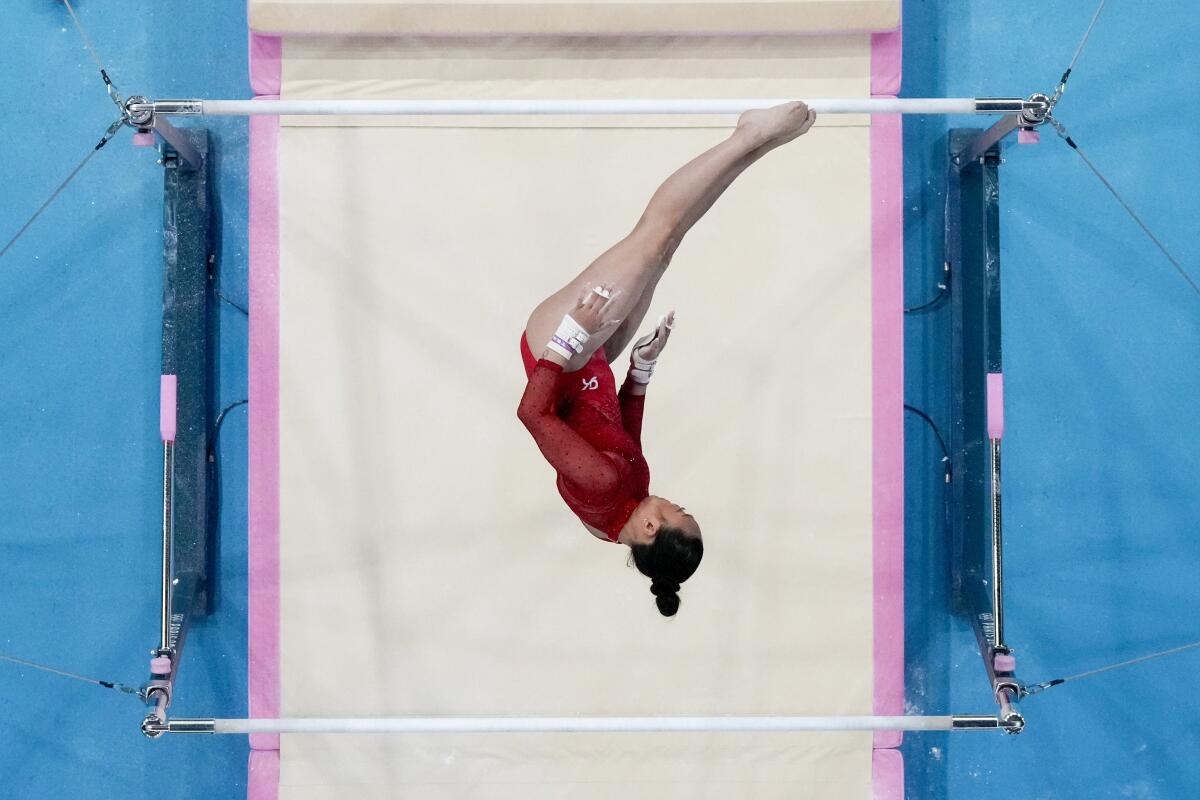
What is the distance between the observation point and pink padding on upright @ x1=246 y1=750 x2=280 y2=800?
336cm

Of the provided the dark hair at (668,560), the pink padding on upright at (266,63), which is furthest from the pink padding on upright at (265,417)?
the dark hair at (668,560)

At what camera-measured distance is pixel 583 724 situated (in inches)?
114

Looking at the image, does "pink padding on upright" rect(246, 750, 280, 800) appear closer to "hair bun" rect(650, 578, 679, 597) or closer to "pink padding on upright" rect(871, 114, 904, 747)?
"hair bun" rect(650, 578, 679, 597)

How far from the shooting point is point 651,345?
2.63 m

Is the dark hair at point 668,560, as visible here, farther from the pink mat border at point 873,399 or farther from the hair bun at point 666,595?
the pink mat border at point 873,399

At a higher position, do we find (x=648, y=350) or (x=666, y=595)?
(x=648, y=350)

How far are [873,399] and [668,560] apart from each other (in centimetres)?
141

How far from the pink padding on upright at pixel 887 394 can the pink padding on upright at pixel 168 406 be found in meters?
2.25

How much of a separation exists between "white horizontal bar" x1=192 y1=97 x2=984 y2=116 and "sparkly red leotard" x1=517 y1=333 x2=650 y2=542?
2.27 feet

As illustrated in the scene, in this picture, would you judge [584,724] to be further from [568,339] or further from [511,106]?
[511,106]

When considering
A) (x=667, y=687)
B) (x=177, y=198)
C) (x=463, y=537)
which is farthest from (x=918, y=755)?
(x=177, y=198)

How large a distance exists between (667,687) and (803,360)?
1.17 metres

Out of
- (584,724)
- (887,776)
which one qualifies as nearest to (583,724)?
(584,724)

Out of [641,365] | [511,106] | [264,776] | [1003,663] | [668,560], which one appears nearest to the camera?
Result: [668,560]
